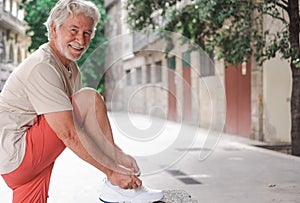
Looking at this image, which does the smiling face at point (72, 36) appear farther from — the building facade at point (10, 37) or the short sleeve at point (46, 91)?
the building facade at point (10, 37)

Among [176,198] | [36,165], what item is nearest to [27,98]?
[36,165]

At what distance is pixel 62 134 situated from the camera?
1.87 m

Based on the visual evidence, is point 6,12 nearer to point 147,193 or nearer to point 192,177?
point 192,177

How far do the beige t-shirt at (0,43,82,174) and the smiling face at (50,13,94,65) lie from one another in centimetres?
4

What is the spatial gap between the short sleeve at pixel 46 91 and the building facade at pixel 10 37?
19.8 metres

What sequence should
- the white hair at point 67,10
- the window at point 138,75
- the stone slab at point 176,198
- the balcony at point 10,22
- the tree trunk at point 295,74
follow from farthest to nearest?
the balcony at point 10,22
the tree trunk at point 295,74
the window at point 138,75
the stone slab at point 176,198
the white hair at point 67,10

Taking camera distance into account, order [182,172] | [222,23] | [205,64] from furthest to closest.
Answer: [205,64] → [222,23] → [182,172]

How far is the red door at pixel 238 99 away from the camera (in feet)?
28.4

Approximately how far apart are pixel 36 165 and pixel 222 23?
489 cm

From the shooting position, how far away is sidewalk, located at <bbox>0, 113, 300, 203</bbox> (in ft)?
10.5

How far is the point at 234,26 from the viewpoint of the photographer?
673 centimetres

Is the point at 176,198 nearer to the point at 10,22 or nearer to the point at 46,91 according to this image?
the point at 46,91

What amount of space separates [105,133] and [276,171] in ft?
9.53

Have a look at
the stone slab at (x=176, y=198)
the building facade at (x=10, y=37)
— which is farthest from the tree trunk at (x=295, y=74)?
the building facade at (x=10, y=37)
